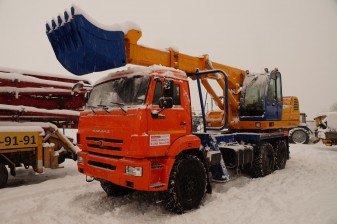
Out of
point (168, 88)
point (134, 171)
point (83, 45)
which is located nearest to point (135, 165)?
point (134, 171)

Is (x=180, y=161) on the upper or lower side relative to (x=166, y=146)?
lower

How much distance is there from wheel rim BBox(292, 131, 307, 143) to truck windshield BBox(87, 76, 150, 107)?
15.9 m

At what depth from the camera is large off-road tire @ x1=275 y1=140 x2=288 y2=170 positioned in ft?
30.0

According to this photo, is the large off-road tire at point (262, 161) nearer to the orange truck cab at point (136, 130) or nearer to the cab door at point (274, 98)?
the cab door at point (274, 98)

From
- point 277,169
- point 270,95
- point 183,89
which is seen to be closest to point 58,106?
point 183,89

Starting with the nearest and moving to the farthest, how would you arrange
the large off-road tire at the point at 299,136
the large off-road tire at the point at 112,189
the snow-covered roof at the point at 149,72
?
1. the snow-covered roof at the point at 149,72
2. the large off-road tire at the point at 112,189
3. the large off-road tire at the point at 299,136

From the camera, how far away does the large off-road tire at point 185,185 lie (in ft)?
15.4

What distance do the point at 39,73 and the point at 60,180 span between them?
142 inches

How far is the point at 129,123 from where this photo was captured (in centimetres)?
442

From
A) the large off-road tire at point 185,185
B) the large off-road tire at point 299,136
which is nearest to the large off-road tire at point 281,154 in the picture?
the large off-road tire at point 185,185

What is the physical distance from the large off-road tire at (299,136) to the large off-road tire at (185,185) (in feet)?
48.0

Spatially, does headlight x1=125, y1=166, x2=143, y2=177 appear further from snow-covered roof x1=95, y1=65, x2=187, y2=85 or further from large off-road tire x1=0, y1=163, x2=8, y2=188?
large off-road tire x1=0, y1=163, x2=8, y2=188

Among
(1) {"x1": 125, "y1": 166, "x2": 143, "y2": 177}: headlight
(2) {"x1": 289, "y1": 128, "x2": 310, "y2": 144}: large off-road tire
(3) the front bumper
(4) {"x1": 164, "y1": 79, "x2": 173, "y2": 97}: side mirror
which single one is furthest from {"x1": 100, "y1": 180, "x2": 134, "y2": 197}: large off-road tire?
(2) {"x1": 289, "y1": 128, "x2": 310, "y2": 144}: large off-road tire

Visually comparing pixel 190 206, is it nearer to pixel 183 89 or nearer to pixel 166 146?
pixel 166 146
